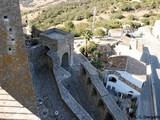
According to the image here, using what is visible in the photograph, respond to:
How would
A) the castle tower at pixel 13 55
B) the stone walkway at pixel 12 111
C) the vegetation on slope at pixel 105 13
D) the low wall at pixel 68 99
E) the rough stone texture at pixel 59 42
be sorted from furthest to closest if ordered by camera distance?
the vegetation on slope at pixel 105 13 → the rough stone texture at pixel 59 42 → the low wall at pixel 68 99 → the castle tower at pixel 13 55 → the stone walkway at pixel 12 111

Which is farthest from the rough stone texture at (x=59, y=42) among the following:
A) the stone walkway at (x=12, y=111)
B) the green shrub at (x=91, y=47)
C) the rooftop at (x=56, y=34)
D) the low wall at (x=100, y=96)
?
the stone walkway at (x=12, y=111)

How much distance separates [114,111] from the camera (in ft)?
76.5

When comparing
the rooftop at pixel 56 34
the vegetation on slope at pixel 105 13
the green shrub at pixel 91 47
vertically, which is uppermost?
the rooftop at pixel 56 34

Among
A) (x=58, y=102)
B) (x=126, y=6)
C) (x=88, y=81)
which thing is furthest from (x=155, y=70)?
(x=126, y=6)

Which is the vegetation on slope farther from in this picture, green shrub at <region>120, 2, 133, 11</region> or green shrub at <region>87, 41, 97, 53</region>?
green shrub at <region>87, 41, 97, 53</region>

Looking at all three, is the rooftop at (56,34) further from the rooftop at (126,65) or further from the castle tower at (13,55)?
the castle tower at (13,55)

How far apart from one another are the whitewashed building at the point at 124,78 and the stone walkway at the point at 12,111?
2141cm

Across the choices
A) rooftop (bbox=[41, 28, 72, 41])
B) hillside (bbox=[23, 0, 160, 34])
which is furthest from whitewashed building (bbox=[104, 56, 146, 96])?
hillside (bbox=[23, 0, 160, 34])

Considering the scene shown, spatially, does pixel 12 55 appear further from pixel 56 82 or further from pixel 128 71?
pixel 128 71

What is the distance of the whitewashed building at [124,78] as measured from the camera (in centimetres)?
2875

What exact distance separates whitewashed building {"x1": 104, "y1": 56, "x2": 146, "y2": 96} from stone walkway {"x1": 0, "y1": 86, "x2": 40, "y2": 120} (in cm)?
2141

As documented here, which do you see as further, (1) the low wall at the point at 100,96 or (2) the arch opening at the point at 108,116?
(2) the arch opening at the point at 108,116

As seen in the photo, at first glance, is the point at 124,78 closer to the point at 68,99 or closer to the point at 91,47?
the point at 68,99

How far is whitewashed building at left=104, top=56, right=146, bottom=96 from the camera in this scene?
28.8 meters
